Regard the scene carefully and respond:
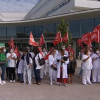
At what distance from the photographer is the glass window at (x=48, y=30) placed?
26.4 m

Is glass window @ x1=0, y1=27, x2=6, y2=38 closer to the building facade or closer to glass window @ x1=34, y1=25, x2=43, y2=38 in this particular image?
the building facade

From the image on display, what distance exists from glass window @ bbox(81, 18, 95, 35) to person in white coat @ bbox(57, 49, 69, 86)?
624 inches

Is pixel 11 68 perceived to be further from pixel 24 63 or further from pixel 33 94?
pixel 33 94

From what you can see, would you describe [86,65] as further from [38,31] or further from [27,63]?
[38,31]

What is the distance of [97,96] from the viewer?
19.9 ft

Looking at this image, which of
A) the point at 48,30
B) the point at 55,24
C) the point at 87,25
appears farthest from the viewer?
the point at 48,30

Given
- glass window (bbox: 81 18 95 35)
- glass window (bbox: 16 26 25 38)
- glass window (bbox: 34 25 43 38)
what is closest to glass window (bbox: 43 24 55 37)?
glass window (bbox: 34 25 43 38)

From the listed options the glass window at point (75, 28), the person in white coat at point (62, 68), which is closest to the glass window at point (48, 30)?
the glass window at point (75, 28)

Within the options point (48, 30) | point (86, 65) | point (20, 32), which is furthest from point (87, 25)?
point (86, 65)

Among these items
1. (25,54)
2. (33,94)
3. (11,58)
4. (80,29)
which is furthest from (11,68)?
(80,29)

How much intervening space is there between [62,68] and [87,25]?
1654 cm

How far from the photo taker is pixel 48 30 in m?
26.9

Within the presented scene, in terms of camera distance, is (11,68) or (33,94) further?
(11,68)

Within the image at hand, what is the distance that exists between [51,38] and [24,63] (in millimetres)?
17863
